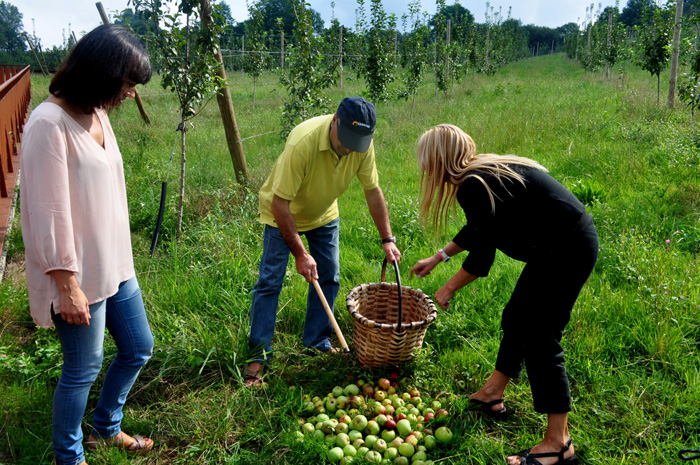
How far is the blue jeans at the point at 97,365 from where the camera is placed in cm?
189

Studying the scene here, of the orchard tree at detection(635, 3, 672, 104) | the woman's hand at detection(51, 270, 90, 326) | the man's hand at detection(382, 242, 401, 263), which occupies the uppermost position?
the orchard tree at detection(635, 3, 672, 104)

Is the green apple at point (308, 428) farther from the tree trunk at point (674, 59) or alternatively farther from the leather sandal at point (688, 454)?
the tree trunk at point (674, 59)

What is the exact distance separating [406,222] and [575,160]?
3.20m

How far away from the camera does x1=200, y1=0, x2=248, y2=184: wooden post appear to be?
4387 mm

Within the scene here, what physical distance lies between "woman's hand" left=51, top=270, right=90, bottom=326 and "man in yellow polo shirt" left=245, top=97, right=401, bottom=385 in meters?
1.08

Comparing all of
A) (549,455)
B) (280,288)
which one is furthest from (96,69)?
(549,455)

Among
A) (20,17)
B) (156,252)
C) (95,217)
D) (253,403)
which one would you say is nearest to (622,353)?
(253,403)

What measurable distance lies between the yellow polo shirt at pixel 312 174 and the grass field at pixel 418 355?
35.3 inches

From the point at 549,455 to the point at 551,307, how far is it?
72 centimetres

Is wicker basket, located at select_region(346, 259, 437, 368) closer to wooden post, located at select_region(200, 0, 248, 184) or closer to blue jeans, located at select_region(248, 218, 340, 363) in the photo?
blue jeans, located at select_region(248, 218, 340, 363)

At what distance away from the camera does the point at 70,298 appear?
1736mm

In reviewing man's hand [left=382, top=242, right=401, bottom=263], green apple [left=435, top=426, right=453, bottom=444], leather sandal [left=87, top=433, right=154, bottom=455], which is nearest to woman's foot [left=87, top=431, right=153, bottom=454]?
leather sandal [left=87, top=433, right=154, bottom=455]

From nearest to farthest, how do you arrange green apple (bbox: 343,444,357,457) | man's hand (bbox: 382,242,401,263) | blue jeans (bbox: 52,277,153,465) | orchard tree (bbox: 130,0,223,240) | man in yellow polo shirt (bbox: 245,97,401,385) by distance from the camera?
blue jeans (bbox: 52,277,153,465)
green apple (bbox: 343,444,357,457)
man in yellow polo shirt (bbox: 245,97,401,385)
man's hand (bbox: 382,242,401,263)
orchard tree (bbox: 130,0,223,240)

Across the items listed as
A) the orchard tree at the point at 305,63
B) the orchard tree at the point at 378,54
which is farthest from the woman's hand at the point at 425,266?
the orchard tree at the point at 378,54
